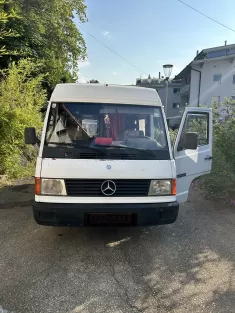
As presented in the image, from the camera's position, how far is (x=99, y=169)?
3.27 meters

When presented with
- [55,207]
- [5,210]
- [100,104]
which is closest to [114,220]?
[55,207]

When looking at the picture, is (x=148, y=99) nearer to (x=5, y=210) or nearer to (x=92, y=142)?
(x=92, y=142)

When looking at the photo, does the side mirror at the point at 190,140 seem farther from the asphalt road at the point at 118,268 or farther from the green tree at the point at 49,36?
the green tree at the point at 49,36

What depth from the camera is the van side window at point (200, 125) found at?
4.34m

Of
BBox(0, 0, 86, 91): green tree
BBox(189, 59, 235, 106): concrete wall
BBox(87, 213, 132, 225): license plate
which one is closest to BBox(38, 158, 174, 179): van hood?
BBox(87, 213, 132, 225): license plate

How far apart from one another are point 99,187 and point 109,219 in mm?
439

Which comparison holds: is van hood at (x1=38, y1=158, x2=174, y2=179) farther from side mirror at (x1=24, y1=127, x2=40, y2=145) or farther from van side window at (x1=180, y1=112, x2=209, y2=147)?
van side window at (x1=180, y1=112, x2=209, y2=147)

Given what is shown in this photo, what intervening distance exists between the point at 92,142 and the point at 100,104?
640 millimetres

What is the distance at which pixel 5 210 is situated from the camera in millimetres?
5141

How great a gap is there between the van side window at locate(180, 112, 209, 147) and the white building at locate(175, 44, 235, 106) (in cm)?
2351

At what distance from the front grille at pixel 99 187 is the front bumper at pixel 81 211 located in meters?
0.13

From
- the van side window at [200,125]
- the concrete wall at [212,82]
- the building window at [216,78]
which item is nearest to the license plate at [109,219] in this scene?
the van side window at [200,125]

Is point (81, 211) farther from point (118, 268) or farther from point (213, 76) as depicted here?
point (213, 76)

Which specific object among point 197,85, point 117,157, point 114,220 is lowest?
point 114,220
